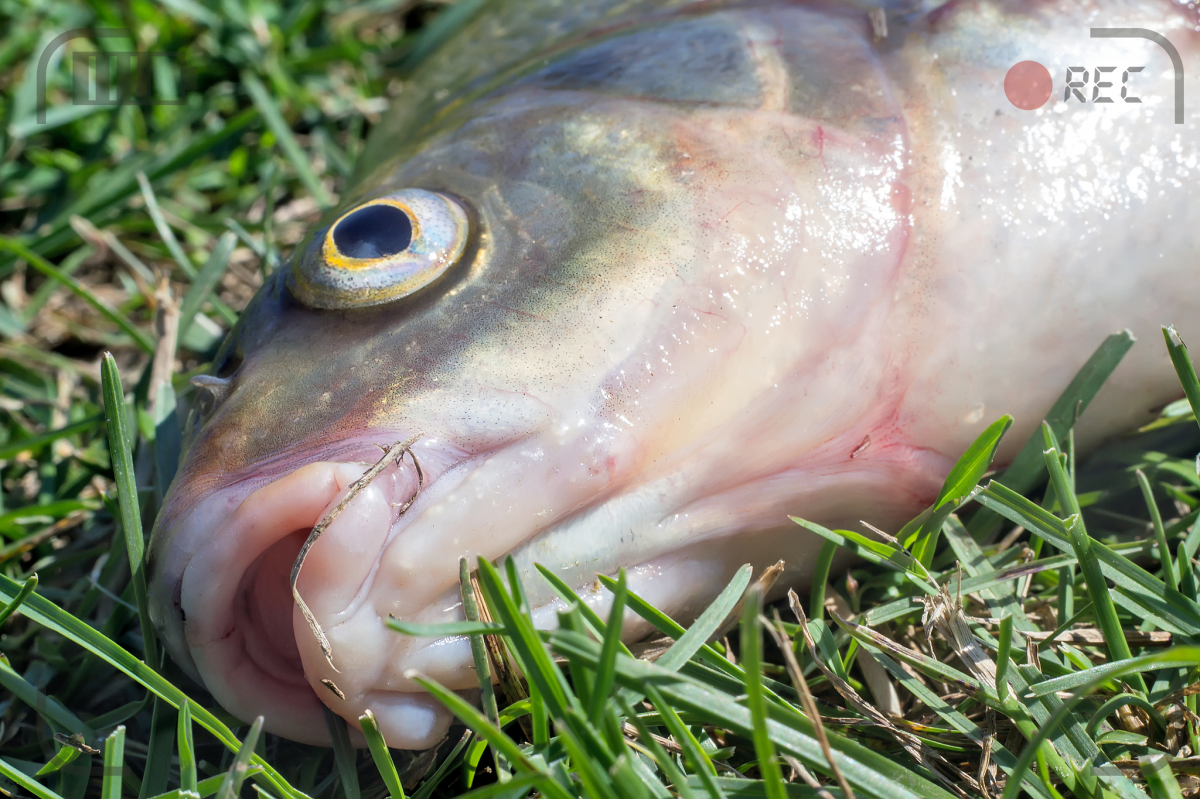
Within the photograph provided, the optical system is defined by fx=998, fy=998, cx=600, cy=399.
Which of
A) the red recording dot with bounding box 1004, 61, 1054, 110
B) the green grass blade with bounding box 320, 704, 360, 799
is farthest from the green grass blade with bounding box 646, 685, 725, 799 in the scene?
the red recording dot with bounding box 1004, 61, 1054, 110

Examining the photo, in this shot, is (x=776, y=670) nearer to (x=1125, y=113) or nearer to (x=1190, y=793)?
(x=1190, y=793)

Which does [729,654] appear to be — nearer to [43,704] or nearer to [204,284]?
[43,704]

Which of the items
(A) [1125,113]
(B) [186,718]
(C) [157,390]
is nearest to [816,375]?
(A) [1125,113]

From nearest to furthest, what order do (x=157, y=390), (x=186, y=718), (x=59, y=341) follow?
1. (x=186, y=718)
2. (x=157, y=390)
3. (x=59, y=341)

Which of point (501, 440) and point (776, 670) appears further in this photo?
point (776, 670)

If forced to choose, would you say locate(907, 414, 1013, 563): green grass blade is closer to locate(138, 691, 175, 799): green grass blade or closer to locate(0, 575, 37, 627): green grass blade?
locate(138, 691, 175, 799): green grass blade
